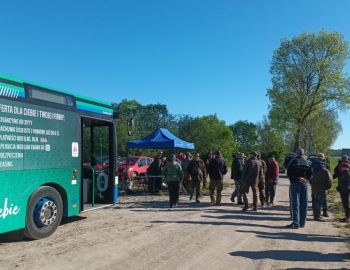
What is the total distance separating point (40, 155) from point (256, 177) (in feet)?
23.4

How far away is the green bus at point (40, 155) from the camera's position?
786 centimetres

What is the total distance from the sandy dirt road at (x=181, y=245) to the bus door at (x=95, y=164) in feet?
1.86

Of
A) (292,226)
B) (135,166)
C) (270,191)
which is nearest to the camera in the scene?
(292,226)

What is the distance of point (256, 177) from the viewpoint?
44.4 ft

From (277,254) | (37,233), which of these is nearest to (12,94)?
(37,233)

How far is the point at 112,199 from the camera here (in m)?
11.7

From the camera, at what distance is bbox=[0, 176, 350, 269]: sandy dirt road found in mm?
6958

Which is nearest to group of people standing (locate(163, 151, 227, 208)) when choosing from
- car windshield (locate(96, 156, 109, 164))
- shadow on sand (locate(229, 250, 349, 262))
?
car windshield (locate(96, 156, 109, 164))

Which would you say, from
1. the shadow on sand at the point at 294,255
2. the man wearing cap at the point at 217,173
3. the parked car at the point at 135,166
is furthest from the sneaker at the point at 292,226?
the parked car at the point at 135,166

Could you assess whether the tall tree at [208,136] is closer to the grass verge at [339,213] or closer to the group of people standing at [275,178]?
the grass verge at [339,213]

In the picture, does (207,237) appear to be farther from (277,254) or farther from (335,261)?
(335,261)

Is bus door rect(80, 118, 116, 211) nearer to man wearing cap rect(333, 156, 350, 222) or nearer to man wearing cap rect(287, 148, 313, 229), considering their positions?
man wearing cap rect(287, 148, 313, 229)

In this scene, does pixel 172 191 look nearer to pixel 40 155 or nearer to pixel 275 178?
pixel 275 178

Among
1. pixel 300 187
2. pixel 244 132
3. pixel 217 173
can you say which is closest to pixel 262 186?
pixel 217 173
